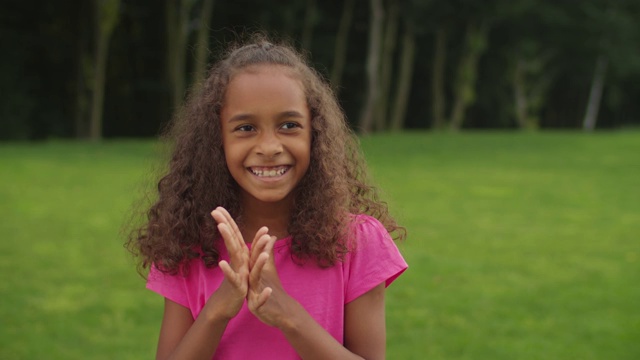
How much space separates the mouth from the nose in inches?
1.7

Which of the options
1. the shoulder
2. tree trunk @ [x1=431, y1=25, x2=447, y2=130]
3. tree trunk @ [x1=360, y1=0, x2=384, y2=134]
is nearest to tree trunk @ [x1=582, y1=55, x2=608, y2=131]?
tree trunk @ [x1=431, y1=25, x2=447, y2=130]

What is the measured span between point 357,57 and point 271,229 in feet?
117

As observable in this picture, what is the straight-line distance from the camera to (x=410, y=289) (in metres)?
6.95

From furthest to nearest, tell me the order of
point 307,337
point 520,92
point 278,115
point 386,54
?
point 520,92, point 386,54, point 278,115, point 307,337

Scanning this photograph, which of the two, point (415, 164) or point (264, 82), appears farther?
point (415, 164)

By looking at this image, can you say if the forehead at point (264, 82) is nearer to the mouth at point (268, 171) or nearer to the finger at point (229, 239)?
the mouth at point (268, 171)

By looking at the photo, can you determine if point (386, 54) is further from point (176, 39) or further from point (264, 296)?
point (264, 296)

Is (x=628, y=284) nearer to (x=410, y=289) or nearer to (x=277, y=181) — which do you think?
(x=410, y=289)

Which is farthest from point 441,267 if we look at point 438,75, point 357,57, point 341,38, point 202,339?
point 357,57

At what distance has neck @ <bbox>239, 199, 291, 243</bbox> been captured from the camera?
7.49 feet

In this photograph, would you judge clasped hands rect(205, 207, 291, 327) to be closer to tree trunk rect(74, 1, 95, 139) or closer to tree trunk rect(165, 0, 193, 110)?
tree trunk rect(165, 0, 193, 110)

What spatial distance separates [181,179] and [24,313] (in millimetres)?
4389

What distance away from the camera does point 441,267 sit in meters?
7.73

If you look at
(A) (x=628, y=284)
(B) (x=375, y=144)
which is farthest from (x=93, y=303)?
(B) (x=375, y=144)
